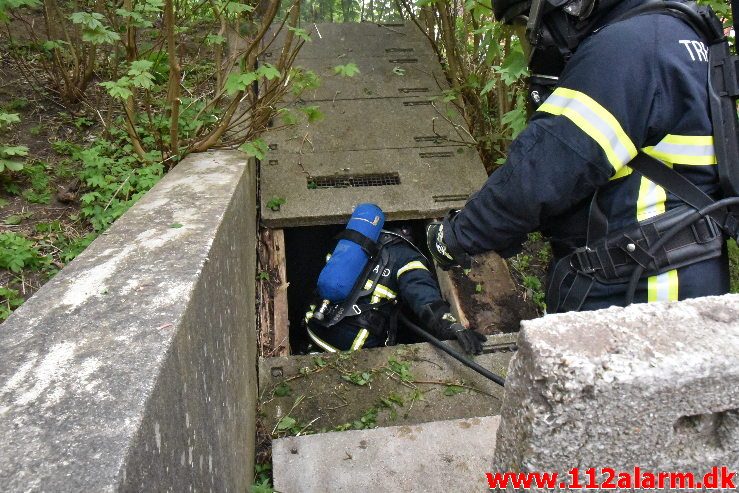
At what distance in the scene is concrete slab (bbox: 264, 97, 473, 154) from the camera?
455cm

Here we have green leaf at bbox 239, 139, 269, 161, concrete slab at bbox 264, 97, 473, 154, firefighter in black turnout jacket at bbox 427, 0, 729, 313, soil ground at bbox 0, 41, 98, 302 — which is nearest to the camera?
firefighter in black turnout jacket at bbox 427, 0, 729, 313

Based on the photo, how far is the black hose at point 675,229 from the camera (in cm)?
189

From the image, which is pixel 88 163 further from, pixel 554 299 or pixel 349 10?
pixel 349 10

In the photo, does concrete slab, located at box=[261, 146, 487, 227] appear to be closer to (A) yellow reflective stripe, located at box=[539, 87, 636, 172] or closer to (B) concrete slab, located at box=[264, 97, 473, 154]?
(B) concrete slab, located at box=[264, 97, 473, 154]

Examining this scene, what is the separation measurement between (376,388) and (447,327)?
0.66 metres

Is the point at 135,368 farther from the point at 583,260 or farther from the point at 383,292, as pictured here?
the point at 383,292

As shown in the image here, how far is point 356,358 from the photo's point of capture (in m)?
3.16

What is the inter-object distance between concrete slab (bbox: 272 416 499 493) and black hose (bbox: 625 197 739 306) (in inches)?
37.8

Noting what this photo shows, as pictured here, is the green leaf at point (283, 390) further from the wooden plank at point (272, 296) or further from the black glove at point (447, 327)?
the black glove at point (447, 327)

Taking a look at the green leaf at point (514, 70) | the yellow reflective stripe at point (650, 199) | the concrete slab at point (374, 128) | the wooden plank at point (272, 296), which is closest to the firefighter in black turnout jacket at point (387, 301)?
the wooden plank at point (272, 296)

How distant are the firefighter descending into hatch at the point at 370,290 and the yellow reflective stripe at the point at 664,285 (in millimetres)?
1546

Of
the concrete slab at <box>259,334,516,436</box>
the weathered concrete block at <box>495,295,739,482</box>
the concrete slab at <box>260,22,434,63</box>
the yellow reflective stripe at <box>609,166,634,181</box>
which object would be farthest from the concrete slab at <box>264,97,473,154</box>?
the weathered concrete block at <box>495,295,739,482</box>

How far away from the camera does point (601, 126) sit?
5.94ft

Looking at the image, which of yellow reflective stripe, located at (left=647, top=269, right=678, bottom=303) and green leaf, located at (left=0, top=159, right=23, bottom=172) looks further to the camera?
green leaf, located at (left=0, top=159, right=23, bottom=172)
